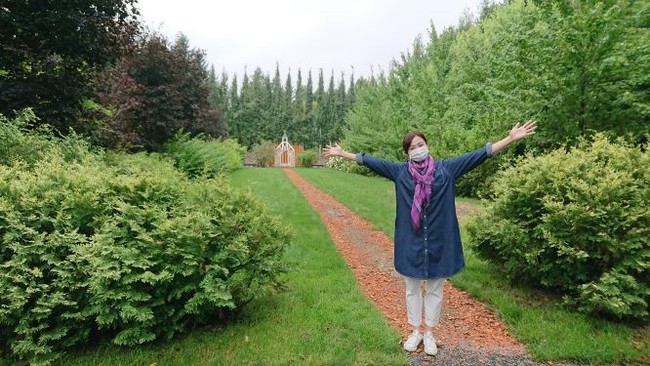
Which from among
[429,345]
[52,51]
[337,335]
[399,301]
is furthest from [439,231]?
[52,51]

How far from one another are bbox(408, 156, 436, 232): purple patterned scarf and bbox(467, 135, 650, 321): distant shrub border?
177 centimetres

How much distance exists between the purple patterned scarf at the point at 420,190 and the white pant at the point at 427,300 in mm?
536

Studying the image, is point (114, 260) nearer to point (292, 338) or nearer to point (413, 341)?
point (292, 338)

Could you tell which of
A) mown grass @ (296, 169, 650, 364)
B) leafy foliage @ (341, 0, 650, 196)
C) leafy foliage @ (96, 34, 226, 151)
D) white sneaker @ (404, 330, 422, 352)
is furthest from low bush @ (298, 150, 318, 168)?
white sneaker @ (404, 330, 422, 352)

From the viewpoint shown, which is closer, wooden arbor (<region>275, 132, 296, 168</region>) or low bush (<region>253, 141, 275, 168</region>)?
low bush (<region>253, 141, 275, 168</region>)

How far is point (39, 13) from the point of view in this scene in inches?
307

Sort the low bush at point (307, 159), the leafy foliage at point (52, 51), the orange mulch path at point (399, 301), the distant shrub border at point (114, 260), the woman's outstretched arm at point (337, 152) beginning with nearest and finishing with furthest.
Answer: the distant shrub border at point (114, 260) → the woman's outstretched arm at point (337, 152) → the orange mulch path at point (399, 301) → the leafy foliage at point (52, 51) → the low bush at point (307, 159)

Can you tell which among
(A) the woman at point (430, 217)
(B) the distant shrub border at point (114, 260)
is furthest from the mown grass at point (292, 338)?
(A) the woman at point (430, 217)

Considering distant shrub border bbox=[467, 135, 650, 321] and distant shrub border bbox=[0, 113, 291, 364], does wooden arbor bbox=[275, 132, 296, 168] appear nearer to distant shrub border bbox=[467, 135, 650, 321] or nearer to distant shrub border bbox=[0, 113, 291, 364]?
distant shrub border bbox=[467, 135, 650, 321]

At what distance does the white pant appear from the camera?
359cm

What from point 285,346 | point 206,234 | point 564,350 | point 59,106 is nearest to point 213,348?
point 285,346

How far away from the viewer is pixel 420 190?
11.3ft

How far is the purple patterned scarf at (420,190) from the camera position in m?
3.44

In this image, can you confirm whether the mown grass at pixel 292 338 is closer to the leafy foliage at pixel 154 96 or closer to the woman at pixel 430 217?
the woman at pixel 430 217
